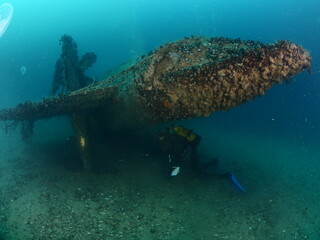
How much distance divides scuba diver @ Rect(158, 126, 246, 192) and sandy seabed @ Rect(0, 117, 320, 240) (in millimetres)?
251

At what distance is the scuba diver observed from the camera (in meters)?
8.15

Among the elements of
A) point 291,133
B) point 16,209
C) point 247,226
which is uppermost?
point 16,209

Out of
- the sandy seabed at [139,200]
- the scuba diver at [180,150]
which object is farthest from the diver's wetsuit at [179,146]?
the sandy seabed at [139,200]

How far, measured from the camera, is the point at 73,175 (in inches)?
313

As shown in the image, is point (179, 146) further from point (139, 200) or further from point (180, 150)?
point (139, 200)

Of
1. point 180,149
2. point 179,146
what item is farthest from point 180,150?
point 179,146

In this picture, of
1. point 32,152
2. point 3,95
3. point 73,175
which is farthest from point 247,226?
point 3,95

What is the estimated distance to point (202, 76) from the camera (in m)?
5.41

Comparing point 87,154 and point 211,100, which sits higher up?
point 211,100

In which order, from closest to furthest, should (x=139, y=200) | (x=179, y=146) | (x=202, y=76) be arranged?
(x=202, y=76) < (x=139, y=200) < (x=179, y=146)

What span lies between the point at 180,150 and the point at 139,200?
81.7 inches

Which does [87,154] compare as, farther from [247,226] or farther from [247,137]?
[247,137]

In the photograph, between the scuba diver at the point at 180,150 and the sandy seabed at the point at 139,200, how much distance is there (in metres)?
0.25

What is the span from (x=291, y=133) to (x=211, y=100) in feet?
39.6
